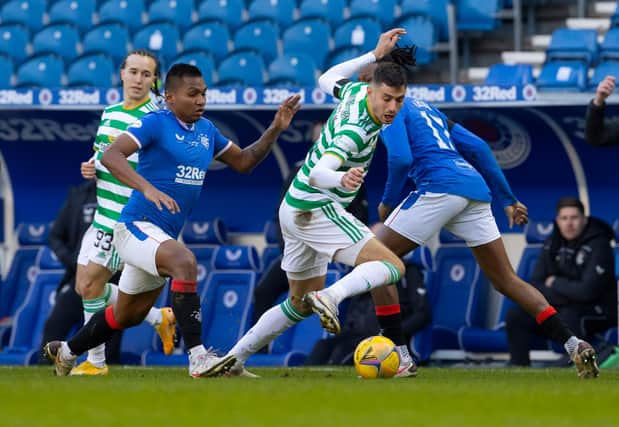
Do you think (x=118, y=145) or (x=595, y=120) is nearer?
(x=118, y=145)

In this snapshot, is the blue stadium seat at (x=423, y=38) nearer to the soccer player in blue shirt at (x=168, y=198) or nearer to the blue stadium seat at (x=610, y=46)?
the blue stadium seat at (x=610, y=46)

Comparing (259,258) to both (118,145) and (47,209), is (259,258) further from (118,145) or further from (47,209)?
(118,145)

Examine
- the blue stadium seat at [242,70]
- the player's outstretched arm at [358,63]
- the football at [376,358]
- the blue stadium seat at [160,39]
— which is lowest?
the football at [376,358]

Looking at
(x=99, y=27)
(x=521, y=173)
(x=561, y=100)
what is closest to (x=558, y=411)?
(x=561, y=100)

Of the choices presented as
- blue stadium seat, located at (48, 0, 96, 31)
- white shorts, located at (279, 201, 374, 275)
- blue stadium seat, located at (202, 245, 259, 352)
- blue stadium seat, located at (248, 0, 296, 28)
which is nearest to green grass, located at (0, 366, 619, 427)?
white shorts, located at (279, 201, 374, 275)

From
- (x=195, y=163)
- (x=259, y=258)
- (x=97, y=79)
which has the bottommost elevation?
(x=259, y=258)

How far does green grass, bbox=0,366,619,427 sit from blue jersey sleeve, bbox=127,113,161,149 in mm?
1382

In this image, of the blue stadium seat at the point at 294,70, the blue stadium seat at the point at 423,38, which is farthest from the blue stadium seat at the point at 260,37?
the blue stadium seat at the point at 423,38

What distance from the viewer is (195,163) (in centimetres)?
889

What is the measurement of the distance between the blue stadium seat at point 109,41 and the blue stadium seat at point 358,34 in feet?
7.91

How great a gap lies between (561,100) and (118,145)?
4.93 metres

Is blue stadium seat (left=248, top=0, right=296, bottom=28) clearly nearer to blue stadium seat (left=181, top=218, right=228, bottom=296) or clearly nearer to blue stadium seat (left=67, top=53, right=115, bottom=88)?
blue stadium seat (left=67, top=53, right=115, bottom=88)

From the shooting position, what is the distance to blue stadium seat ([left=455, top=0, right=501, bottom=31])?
1507 cm

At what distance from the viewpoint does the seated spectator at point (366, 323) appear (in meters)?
12.5
